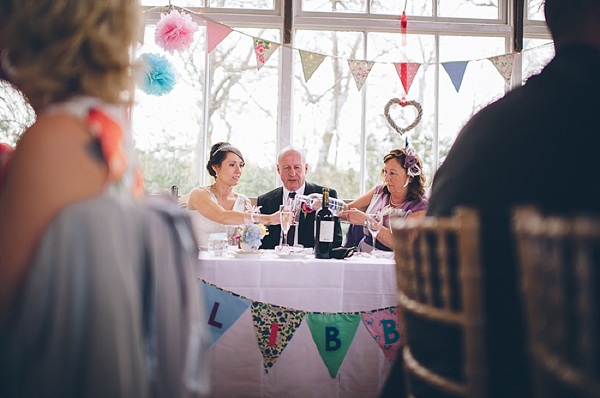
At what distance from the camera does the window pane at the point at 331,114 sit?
14.2 feet

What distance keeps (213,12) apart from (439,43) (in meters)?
1.96

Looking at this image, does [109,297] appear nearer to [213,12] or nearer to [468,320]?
[468,320]

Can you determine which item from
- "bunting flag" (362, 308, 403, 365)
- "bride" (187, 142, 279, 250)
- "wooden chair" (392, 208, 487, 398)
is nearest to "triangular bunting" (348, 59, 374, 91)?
"bride" (187, 142, 279, 250)

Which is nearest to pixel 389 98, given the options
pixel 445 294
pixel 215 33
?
pixel 215 33

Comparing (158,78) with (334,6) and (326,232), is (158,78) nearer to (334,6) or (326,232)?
(326,232)

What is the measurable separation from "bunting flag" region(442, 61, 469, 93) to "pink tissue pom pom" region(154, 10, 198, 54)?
2.01 meters

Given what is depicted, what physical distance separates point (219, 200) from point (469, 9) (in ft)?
9.33

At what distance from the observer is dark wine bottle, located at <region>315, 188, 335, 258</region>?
7.85ft

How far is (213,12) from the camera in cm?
429

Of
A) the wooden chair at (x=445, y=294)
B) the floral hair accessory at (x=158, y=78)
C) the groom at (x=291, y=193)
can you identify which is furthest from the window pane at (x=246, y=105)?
the wooden chair at (x=445, y=294)

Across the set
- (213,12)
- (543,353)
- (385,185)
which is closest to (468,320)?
(543,353)

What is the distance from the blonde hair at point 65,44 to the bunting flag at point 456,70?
3636 millimetres

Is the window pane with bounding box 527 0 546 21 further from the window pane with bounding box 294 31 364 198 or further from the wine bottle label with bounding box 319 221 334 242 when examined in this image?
the wine bottle label with bounding box 319 221 334 242

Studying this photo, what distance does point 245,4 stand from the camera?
4332mm
